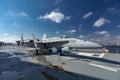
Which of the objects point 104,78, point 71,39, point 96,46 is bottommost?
point 104,78

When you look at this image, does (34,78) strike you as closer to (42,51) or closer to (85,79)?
(85,79)

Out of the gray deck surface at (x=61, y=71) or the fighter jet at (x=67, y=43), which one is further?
the fighter jet at (x=67, y=43)

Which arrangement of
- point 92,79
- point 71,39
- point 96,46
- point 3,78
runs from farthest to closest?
point 71,39 → point 96,46 → point 3,78 → point 92,79

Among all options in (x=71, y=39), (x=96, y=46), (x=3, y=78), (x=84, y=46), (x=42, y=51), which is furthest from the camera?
(x=42, y=51)

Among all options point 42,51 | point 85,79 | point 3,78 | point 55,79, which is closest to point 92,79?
point 85,79

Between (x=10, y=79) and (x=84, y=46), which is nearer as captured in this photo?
(x=10, y=79)

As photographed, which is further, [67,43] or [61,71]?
[67,43]

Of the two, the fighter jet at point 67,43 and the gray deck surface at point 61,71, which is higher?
the fighter jet at point 67,43

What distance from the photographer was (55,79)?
705 cm

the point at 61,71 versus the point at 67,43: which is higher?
the point at 67,43

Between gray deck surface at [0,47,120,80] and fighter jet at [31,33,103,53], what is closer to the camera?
gray deck surface at [0,47,120,80]

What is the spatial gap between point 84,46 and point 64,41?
417 cm

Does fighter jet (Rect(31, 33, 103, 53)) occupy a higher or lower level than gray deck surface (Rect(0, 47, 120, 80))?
higher

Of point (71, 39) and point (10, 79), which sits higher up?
point (71, 39)
